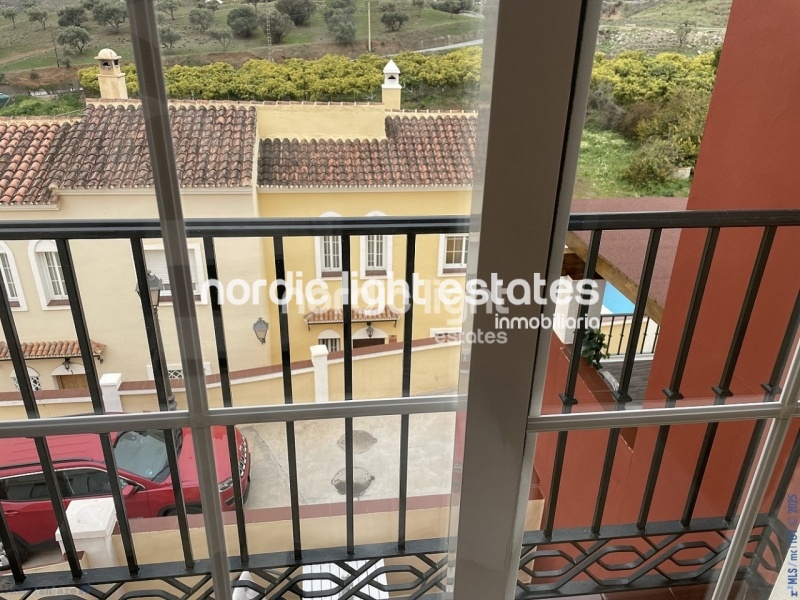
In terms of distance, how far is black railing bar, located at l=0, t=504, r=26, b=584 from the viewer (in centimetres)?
122

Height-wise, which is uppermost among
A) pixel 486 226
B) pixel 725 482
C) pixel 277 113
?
pixel 277 113

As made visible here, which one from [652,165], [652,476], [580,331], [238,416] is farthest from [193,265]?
[652,476]

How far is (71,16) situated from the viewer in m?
0.84

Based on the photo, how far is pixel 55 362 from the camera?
109 cm

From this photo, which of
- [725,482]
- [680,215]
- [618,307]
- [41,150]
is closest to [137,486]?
[41,150]

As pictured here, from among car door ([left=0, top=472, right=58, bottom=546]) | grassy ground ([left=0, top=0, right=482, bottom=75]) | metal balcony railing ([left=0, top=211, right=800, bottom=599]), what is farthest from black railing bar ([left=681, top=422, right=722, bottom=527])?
car door ([left=0, top=472, right=58, bottom=546])

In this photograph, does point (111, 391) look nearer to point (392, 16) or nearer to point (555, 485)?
point (392, 16)

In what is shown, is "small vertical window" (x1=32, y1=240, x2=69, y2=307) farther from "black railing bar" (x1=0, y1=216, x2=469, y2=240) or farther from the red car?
the red car

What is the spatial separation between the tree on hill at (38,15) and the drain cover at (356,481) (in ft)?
3.32

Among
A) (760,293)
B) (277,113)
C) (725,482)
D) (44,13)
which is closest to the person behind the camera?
(44,13)

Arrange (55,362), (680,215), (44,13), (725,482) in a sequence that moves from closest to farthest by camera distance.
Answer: (44,13) → (55,362) → (680,215) → (725,482)

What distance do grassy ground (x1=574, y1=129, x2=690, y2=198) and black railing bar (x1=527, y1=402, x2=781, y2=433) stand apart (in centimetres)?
43

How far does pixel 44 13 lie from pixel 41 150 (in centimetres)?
20

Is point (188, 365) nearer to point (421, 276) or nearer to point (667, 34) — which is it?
point (421, 276)
